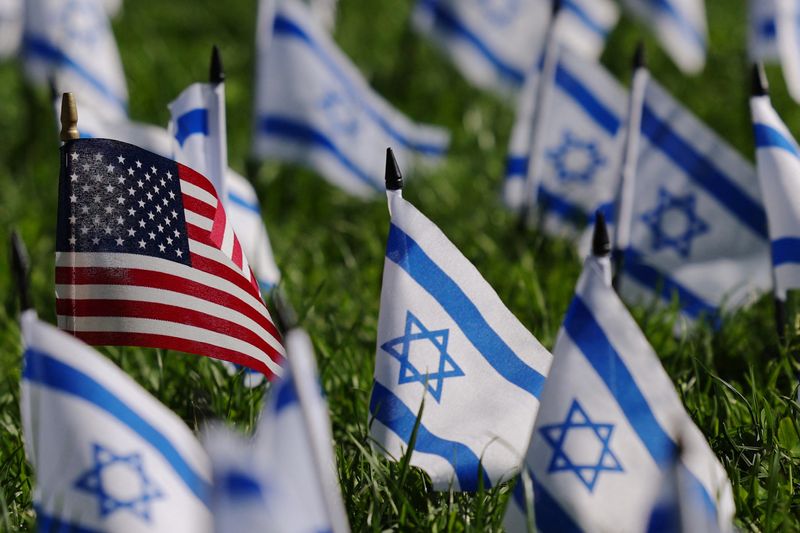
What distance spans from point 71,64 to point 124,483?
10.5 ft

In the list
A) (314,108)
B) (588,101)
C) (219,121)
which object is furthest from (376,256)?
(219,121)

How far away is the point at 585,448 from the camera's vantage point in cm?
227

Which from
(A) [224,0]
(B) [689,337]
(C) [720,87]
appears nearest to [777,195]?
(B) [689,337]

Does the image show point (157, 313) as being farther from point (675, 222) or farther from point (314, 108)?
point (314, 108)

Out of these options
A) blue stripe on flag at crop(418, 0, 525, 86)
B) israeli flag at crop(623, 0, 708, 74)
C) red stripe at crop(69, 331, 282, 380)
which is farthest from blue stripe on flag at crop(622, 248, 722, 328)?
blue stripe on flag at crop(418, 0, 525, 86)

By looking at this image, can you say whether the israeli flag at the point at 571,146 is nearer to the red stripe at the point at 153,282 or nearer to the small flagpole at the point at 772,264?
the small flagpole at the point at 772,264

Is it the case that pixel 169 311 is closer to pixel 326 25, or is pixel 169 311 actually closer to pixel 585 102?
pixel 585 102

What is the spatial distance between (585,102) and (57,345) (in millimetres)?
2622

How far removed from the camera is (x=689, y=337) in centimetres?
360

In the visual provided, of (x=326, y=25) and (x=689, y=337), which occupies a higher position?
(x=326, y=25)

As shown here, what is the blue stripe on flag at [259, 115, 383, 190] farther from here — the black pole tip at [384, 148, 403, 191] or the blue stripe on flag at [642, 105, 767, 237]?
the black pole tip at [384, 148, 403, 191]

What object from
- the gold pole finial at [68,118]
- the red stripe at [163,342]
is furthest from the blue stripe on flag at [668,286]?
the gold pole finial at [68,118]

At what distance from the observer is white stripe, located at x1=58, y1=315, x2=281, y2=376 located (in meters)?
2.68

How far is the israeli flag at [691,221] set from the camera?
3.68m
